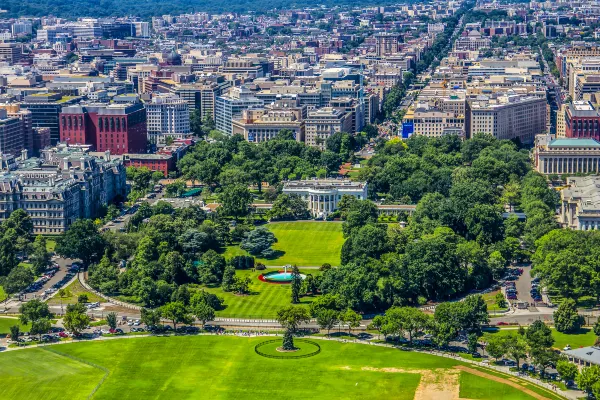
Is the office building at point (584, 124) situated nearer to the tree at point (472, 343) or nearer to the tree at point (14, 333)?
the tree at point (472, 343)

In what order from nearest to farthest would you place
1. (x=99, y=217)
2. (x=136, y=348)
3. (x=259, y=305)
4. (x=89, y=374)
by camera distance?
(x=89, y=374) → (x=136, y=348) → (x=259, y=305) → (x=99, y=217)

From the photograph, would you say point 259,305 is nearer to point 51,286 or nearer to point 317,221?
point 51,286

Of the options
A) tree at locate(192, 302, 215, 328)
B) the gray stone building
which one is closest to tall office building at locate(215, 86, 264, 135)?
the gray stone building

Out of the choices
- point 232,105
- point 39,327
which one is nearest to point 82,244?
point 39,327

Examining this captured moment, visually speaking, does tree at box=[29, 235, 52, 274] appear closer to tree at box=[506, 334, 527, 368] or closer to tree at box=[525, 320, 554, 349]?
tree at box=[506, 334, 527, 368]

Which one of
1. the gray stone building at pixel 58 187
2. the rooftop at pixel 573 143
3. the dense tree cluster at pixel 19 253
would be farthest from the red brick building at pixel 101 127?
the rooftop at pixel 573 143

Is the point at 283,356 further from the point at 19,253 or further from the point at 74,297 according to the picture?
the point at 19,253

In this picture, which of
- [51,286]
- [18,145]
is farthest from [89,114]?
[51,286]
